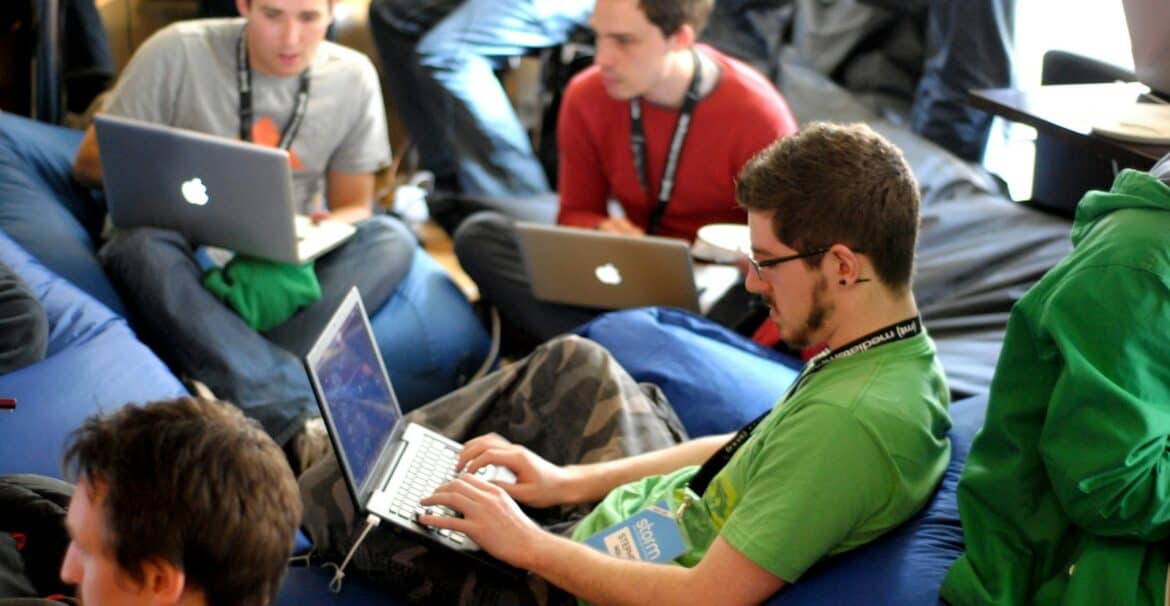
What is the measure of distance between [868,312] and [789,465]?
0.23 m

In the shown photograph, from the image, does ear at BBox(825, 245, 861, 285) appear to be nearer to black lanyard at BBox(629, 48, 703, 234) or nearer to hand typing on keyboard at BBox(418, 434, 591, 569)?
hand typing on keyboard at BBox(418, 434, 591, 569)

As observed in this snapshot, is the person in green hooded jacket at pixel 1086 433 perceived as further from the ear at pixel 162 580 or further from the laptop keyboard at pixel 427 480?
the ear at pixel 162 580

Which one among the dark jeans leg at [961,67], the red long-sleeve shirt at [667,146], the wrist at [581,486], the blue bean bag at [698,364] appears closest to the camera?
the wrist at [581,486]

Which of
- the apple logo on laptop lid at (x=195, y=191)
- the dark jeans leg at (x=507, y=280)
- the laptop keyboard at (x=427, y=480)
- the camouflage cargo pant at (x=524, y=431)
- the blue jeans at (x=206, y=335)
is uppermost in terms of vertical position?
the apple logo on laptop lid at (x=195, y=191)

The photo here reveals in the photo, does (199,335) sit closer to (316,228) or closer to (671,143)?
(316,228)

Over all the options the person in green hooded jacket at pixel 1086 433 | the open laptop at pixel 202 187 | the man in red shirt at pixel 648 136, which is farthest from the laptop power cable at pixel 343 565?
the man in red shirt at pixel 648 136

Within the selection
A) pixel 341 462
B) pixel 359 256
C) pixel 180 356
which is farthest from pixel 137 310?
pixel 341 462

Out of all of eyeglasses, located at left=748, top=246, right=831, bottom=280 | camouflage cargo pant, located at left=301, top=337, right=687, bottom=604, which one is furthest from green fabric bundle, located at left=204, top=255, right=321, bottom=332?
eyeglasses, located at left=748, top=246, right=831, bottom=280

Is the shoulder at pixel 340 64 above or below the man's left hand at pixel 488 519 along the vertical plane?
above

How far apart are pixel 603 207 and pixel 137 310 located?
1092 millimetres

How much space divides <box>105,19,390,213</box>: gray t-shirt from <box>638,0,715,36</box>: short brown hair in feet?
2.19

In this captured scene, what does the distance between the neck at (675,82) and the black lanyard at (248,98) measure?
0.76 meters

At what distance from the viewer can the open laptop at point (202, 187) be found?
257 cm

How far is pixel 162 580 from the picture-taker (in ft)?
4.16
